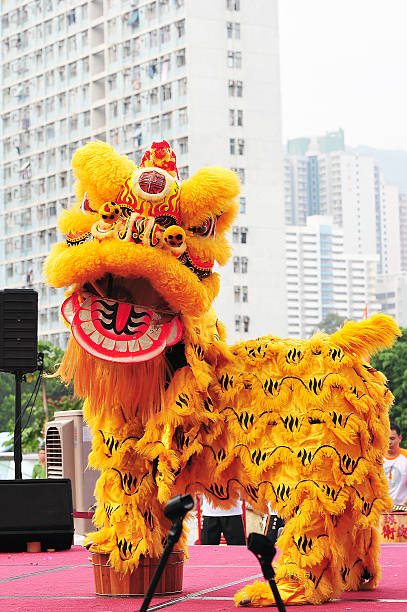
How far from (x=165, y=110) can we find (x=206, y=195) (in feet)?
154

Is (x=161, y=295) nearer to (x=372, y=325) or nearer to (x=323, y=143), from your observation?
(x=372, y=325)

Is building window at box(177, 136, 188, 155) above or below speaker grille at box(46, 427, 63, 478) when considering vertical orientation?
above

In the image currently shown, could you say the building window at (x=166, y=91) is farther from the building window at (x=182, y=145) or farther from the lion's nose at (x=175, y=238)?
the lion's nose at (x=175, y=238)

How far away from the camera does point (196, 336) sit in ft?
16.0

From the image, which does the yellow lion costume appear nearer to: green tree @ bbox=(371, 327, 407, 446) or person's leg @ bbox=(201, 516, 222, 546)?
person's leg @ bbox=(201, 516, 222, 546)

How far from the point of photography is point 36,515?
7.40 meters

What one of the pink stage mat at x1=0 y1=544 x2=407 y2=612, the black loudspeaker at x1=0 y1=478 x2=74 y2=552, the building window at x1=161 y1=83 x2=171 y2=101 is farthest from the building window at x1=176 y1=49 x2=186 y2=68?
the pink stage mat at x1=0 y1=544 x2=407 y2=612

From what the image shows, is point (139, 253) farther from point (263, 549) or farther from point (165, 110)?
point (165, 110)

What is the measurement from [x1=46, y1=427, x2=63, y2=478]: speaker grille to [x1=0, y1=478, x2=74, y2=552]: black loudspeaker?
247 cm

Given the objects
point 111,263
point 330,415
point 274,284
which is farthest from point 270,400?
point 274,284

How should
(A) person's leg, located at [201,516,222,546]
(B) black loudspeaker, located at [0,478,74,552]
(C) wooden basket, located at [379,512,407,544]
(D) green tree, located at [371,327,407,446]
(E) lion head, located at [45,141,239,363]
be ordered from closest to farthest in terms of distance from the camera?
(E) lion head, located at [45,141,239,363]
(B) black loudspeaker, located at [0,478,74,552]
(C) wooden basket, located at [379,512,407,544]
(A) person's leg, located at [201,516,222,546]
(D) green tree, located at [371,327,407,446]

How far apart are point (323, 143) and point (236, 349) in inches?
7097

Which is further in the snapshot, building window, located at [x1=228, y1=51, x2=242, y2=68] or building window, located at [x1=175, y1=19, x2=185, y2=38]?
building window, located at [x1=228, y1=51, x2=242, y2=68]

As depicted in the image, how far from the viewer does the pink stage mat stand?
467 centimetres
